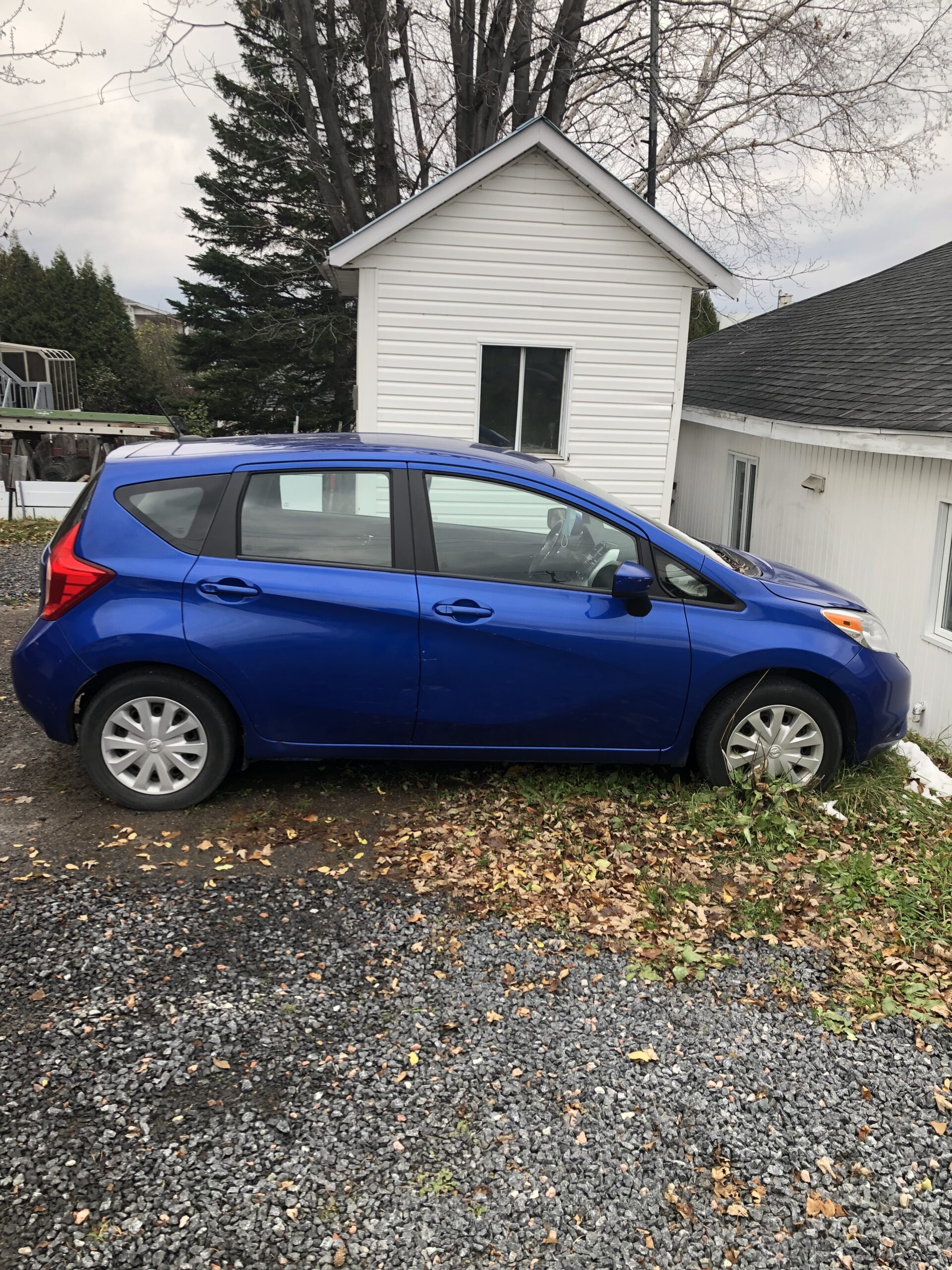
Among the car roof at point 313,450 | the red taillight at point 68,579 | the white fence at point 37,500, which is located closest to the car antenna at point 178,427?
the car roof at point 313,450

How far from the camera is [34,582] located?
1092 centimetres

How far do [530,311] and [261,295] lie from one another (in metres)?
22.9

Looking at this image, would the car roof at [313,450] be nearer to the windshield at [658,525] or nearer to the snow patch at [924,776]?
the windshield at [658,525]

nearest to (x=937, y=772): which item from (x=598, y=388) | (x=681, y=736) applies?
(x=681, y=736)

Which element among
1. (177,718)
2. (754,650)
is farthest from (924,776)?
(177,718)

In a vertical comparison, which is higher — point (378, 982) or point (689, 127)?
point (689, 127)

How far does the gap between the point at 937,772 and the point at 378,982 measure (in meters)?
4.13

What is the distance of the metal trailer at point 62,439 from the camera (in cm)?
1830

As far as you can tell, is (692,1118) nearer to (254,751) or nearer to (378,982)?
(378,982)

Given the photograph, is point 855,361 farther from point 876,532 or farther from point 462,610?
point 462,610

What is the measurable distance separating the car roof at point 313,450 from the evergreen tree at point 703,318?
22.5m

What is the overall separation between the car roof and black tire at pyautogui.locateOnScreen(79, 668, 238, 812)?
1.09 meters

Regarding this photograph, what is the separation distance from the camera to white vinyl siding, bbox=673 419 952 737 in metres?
7.96

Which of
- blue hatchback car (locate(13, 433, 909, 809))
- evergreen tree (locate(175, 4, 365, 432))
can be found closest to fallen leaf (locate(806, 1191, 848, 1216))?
blue hatchback car (locate(13, 433, 909, 809))
